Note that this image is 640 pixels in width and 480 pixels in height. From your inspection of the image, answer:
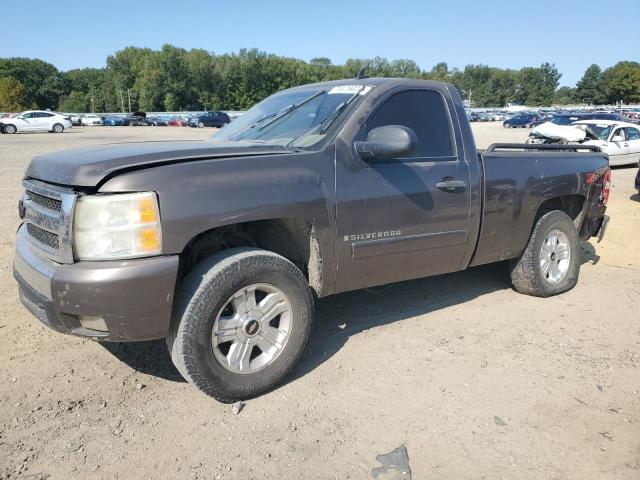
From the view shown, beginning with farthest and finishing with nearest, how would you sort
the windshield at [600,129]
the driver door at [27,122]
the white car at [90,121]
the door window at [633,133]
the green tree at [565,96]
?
the green tree at [565,96], the white car at [90,121], the driver door at [27,122], the door window at [633,133], the windshield at [600,129]

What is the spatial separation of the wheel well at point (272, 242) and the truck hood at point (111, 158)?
0.46 m

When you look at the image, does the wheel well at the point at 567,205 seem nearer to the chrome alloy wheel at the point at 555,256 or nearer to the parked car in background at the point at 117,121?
the chrome alloy wheel at the point at 555,256

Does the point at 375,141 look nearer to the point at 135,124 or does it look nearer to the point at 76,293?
the point at 76,293

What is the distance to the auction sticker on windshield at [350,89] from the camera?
3.82 metres

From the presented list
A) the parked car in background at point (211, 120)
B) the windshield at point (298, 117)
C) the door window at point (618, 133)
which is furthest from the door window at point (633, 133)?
the parked car in background at point (211, 120)

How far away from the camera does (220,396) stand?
10.1 ft

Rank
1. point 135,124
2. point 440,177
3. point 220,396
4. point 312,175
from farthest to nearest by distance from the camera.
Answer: point 135,124 < point 440,177 < point 312,175 < point 220,396

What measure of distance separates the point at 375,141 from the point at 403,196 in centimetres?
46

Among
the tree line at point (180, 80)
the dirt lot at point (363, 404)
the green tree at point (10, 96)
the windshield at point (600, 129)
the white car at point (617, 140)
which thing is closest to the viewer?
the dirt lot at point (363, 404)

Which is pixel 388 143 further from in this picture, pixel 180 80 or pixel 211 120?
pixel 180 80

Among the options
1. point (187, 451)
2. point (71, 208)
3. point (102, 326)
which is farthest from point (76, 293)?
point (187, 451)

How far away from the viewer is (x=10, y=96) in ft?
289

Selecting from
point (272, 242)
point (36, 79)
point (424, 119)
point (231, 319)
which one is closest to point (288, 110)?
point (424, 119)

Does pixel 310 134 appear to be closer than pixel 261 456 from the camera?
No
